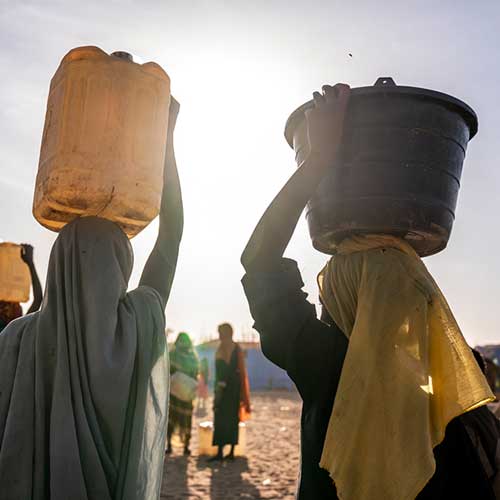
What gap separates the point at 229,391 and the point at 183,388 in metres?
0.78

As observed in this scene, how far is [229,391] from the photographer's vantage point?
31.9 ft

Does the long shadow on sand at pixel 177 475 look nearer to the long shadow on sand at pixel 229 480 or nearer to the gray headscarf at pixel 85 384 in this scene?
the long shadow on sand at pixel 229 480

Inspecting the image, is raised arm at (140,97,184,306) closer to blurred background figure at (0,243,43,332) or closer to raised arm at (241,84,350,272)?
raised arm at (241,84,350,272)

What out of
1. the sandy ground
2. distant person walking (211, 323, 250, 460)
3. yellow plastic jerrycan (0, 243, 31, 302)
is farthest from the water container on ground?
yellow plastic jerrycan (0, 243, 31, 302)

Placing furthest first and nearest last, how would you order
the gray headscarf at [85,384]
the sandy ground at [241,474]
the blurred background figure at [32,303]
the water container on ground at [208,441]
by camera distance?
the water container on ground at [208,441] → the sandy ground at [241,474] → the blurred background figure at [32,303] → the gray headscarf at [85,384]

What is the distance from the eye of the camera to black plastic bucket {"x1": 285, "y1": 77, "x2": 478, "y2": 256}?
6.77 feet

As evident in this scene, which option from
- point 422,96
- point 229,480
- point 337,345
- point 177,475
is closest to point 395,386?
point 337,345

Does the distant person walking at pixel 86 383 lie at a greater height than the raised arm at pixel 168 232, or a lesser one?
lesser

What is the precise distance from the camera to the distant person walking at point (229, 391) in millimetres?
9344

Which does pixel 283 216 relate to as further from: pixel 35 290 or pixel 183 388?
pixel 183 388

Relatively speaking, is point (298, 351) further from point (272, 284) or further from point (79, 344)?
point (79, 344)

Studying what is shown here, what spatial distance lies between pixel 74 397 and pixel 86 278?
14.9 inches

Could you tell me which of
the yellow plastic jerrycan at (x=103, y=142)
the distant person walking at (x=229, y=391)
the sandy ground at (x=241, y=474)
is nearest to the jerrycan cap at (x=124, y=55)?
the yellow plastic jerrycan at (x=103, y=142)

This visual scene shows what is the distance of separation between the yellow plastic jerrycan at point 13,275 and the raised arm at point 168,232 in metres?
2.46
